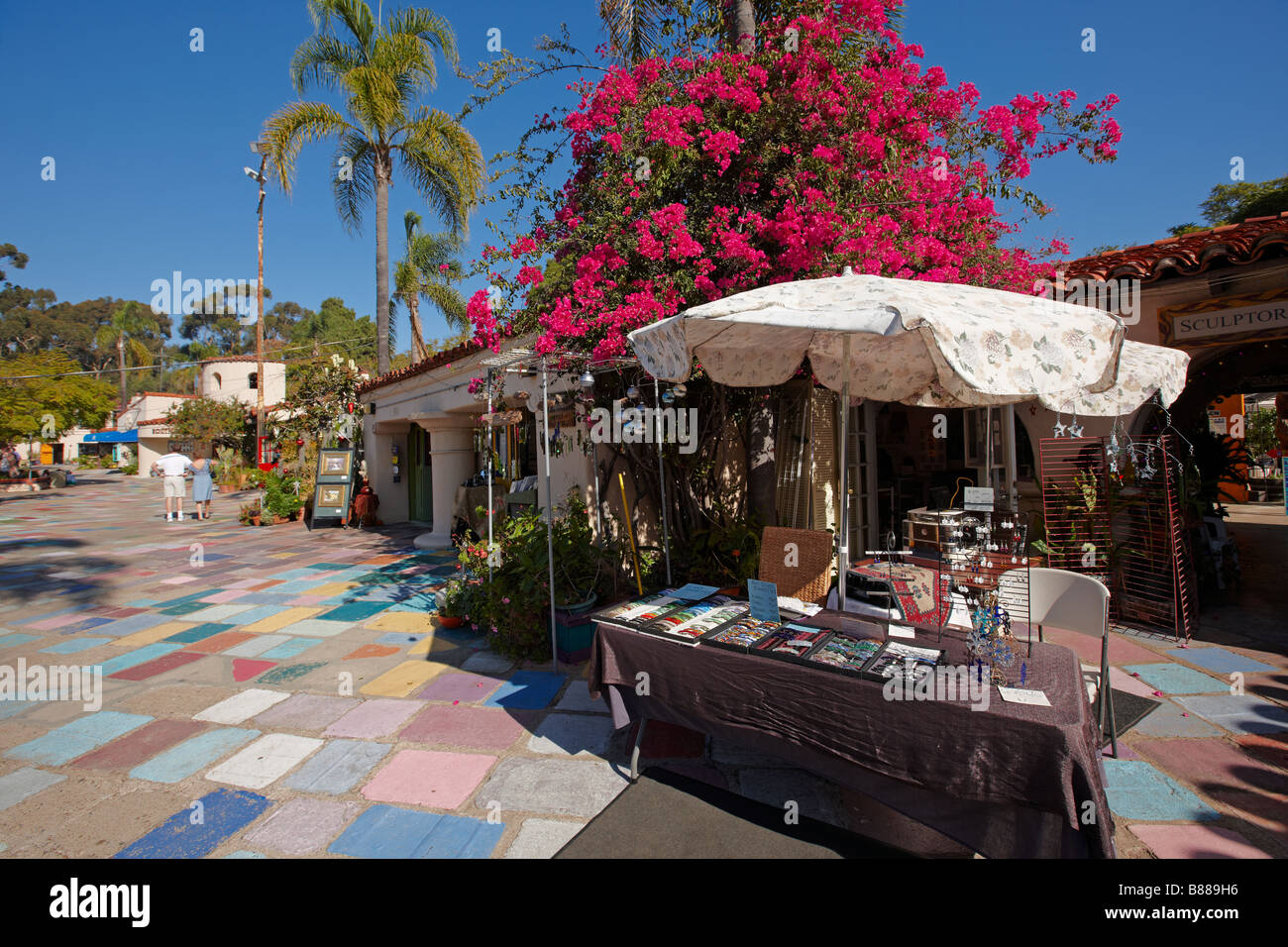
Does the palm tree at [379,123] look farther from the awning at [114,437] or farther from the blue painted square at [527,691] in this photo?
the awning at [114,437]

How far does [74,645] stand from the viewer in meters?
5.52

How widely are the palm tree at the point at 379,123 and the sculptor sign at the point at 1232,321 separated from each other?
11.9 metres

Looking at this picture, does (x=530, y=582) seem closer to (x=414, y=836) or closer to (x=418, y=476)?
(x=414, y=836)

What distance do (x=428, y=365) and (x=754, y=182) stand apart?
635cm

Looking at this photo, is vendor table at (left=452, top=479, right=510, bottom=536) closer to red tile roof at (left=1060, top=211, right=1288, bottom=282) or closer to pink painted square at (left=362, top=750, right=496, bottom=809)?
pink painted square at (left=362, top=750, right=496, bottom=809)

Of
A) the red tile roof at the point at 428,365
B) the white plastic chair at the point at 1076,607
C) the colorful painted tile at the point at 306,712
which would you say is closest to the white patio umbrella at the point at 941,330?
the white plastic chair at the point at 1076,607

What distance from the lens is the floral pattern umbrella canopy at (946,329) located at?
227 centimetres

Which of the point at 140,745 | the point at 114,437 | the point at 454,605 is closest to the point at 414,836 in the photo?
the point at 140,745

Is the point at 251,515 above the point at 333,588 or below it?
above

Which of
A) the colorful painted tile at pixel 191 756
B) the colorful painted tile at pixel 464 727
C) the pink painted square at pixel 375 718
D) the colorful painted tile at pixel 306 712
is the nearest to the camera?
the colorful painted tile at pixel 191 756

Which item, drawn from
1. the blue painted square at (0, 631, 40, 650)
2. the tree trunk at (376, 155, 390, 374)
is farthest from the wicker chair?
the tree trunk at (376, 155, 390, 374)
